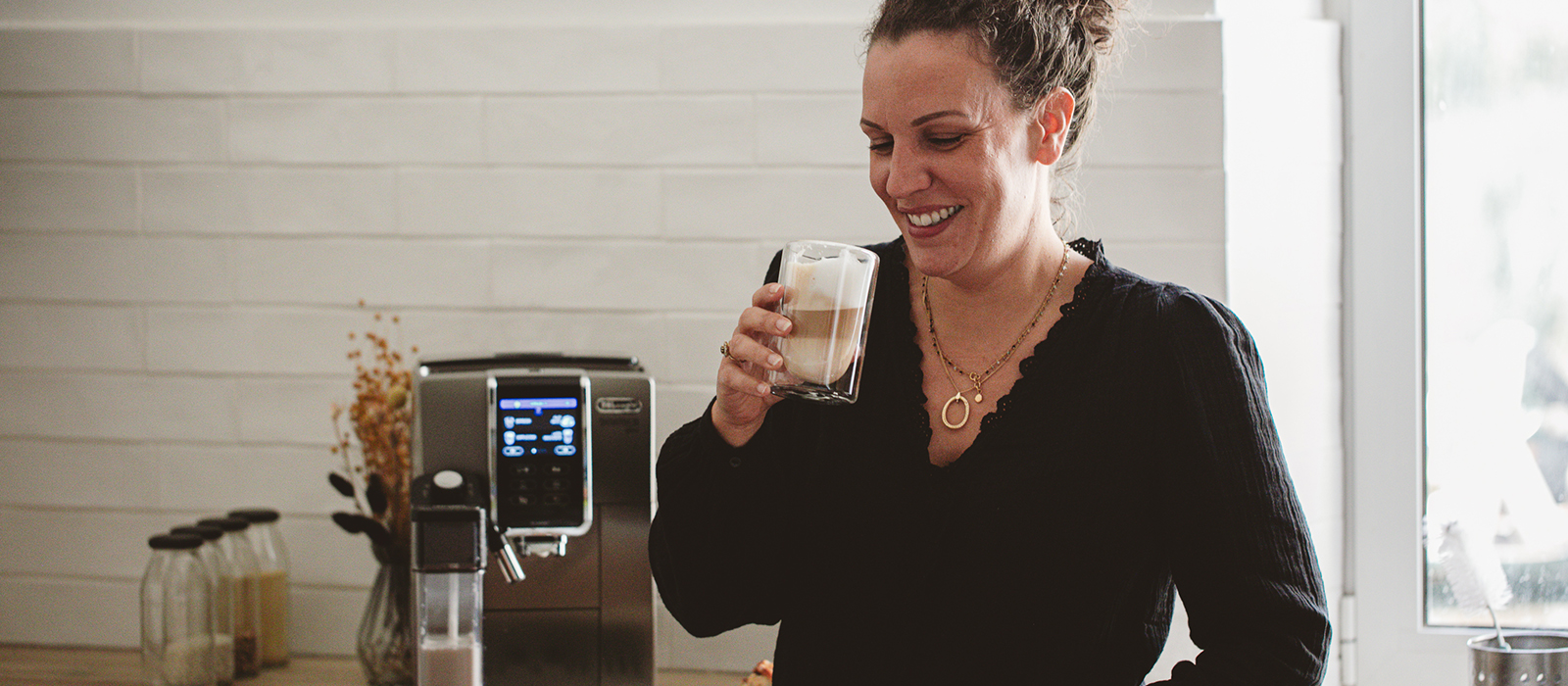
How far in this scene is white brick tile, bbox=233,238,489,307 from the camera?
6.11 ft

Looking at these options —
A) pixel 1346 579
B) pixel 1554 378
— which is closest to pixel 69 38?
pixel 1346 579

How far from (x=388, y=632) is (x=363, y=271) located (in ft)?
1.85

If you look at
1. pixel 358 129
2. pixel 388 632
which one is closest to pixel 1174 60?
pixel 358 129

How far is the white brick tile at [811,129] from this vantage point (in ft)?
5.89

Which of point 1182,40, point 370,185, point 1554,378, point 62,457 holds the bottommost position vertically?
point 62,457

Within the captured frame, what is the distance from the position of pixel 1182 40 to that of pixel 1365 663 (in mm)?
985

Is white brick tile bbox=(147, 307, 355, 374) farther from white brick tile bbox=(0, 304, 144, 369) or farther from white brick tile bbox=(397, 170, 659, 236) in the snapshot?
white brick tile bbox=(397, 170, 659, 236)

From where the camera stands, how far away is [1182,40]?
1.73 meters

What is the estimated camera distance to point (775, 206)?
1810 millimetres

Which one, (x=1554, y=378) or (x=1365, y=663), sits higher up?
(x=1554, y=378)

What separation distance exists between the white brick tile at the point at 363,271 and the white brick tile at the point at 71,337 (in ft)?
0.66

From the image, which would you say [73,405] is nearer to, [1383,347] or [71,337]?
[71,337]

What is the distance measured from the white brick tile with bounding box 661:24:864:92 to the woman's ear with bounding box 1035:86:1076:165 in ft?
2.43

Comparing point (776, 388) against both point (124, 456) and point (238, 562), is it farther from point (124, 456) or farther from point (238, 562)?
point (124, 456)
